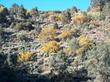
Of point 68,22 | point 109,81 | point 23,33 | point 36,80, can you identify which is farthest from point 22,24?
point 109,81

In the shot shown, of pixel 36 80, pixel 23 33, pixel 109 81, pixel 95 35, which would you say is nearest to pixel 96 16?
pixel 95 35

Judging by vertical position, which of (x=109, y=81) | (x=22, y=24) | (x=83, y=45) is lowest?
(x=109, y=81)

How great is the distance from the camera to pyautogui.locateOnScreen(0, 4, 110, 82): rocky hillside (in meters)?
79.2

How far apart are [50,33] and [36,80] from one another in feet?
93.4

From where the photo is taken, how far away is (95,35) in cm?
10962

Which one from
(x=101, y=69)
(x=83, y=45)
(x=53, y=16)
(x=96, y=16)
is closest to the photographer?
(x=101, y=69)

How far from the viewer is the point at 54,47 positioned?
100750 mm

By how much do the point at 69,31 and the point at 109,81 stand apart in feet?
136

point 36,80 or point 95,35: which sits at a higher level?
point 95,35

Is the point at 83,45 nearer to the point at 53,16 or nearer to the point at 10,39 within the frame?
the point at 10,39

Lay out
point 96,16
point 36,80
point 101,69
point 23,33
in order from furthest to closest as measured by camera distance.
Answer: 1. point 96,16
2. point 23,33
3. point 36,80
4. point 101,69

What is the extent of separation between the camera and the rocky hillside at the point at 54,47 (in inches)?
3119

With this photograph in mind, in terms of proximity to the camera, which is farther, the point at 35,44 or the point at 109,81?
the point at 35,44

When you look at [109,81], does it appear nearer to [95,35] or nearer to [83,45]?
[83,45]
